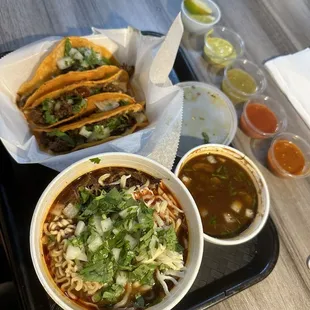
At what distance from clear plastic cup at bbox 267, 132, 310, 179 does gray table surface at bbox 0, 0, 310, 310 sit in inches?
1.8

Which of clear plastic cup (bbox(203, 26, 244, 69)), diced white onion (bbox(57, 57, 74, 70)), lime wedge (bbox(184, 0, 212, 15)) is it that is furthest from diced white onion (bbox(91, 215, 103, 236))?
lime wedge (bbox(184, 0, 212, 15))

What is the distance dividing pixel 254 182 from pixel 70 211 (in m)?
0.83

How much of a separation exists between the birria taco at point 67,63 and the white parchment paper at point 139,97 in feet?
0.13

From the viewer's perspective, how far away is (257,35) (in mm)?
2385

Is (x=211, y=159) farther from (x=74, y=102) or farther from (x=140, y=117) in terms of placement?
(x=74, y=102)

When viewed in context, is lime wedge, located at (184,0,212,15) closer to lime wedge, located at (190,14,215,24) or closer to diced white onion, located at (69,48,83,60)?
lime wedge, located at (190,14,215,24)

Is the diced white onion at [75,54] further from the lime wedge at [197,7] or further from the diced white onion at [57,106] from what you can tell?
the lime wedge at [197,7]

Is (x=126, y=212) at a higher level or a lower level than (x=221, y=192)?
higher

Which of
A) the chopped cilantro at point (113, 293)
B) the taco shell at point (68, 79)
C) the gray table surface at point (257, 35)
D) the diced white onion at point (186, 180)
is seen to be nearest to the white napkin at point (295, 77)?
the gray table surface at point (257, 35)

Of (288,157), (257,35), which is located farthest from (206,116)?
(257,35)

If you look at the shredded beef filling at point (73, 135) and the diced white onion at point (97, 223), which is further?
the shredded beef filling at point (73, 135)

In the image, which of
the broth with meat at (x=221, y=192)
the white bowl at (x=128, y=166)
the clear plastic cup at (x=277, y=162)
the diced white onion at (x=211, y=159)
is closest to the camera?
the white bowl at (x=128, y=166)

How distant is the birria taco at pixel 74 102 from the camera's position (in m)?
1.64

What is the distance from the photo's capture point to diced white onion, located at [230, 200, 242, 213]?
64.0 inches
